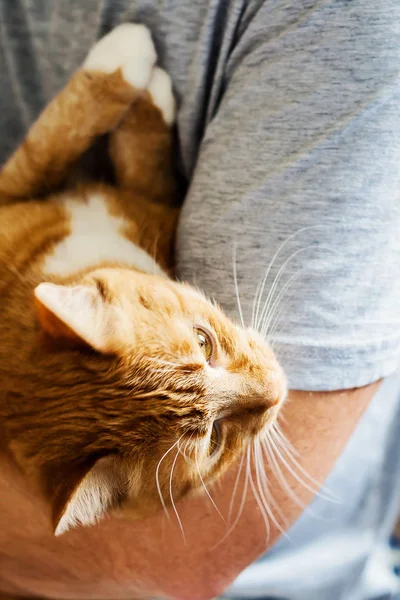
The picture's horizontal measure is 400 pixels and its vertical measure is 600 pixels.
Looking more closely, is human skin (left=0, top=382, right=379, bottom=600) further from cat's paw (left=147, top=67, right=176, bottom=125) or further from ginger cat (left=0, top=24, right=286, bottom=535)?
cat's paw (left=147, top=67, right=176, bottom=125)

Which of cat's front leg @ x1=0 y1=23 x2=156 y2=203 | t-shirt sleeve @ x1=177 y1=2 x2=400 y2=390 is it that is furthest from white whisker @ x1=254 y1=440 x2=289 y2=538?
cat's front leg @ x1=0 y1=23 x2=156 y2=203

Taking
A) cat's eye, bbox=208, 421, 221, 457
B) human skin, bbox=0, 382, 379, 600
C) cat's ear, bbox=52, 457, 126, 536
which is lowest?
human skin, bbox=0, 382, 379, 600

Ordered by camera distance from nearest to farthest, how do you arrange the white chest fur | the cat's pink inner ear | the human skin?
1. the cat's pink inner ear
2. the human skin
3. the white chest fur

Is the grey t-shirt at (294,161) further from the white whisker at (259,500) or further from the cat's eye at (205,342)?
the white whisker at (259,500)

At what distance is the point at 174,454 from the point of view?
902 millimetres

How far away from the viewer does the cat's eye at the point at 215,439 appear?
95cm

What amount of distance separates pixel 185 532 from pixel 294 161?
709 mm

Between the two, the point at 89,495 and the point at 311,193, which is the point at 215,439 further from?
the point at 311,193

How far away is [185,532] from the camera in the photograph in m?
0.96

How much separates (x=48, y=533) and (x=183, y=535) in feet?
0.84

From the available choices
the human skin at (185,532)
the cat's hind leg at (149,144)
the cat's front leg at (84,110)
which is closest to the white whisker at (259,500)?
the human skin at (185,532)

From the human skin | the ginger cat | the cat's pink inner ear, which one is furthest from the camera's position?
the human skin

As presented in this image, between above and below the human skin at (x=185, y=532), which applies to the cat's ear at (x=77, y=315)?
above

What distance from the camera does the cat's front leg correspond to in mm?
1064
